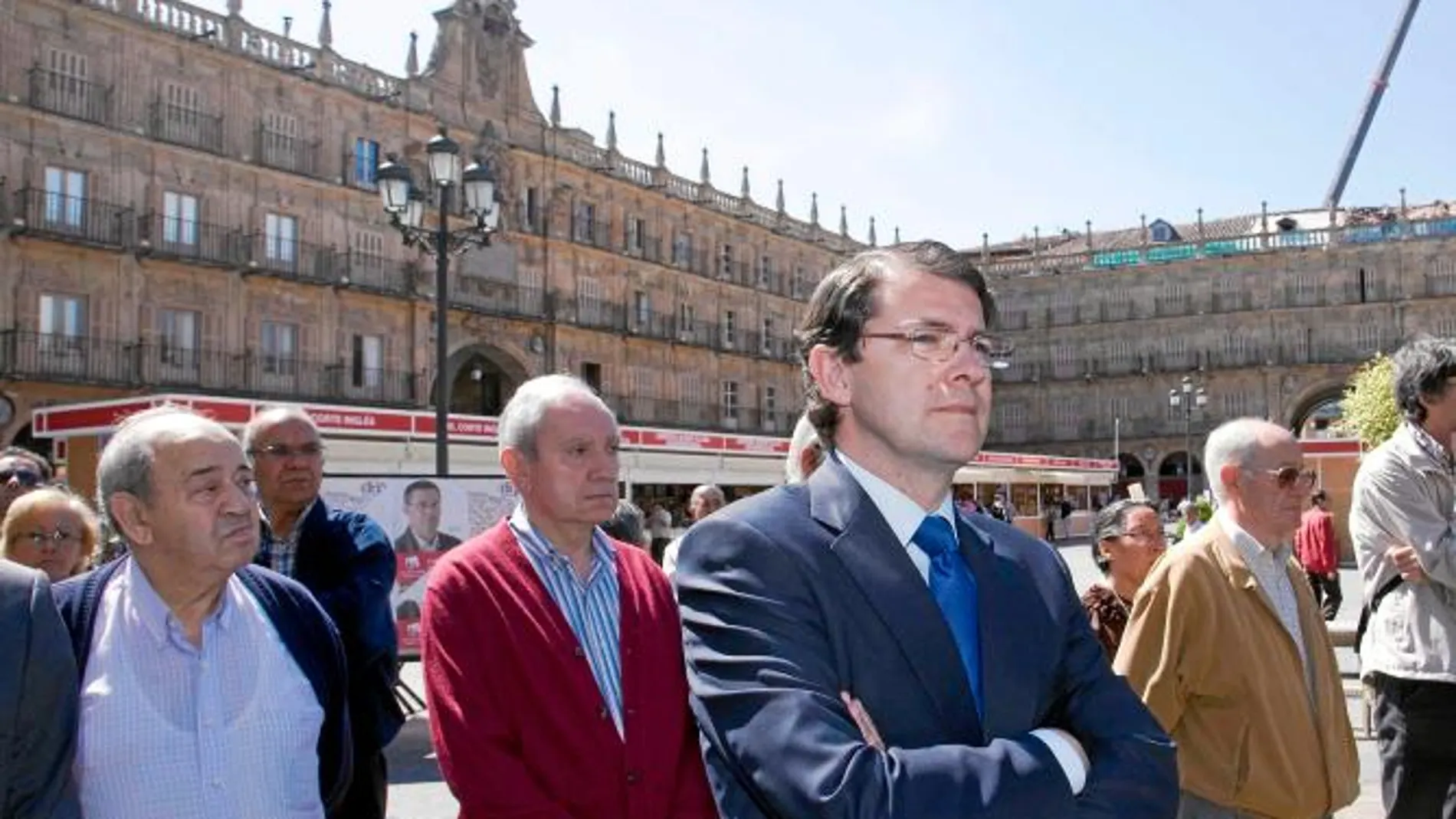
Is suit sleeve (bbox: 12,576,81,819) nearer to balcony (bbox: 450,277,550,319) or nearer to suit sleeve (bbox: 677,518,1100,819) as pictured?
suit sleeve (bbox: 677,518,1100,819)

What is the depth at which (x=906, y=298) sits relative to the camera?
2.01 m

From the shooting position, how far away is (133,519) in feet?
8.72

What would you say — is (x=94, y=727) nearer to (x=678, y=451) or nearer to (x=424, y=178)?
(x=678, y=451)

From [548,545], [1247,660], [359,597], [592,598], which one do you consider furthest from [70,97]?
[1247,660]

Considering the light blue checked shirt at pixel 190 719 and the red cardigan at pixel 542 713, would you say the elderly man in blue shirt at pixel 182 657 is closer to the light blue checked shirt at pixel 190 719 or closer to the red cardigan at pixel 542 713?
the light blue checked shirt at pixel 190 719

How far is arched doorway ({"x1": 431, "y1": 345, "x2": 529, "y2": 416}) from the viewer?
34062 mm

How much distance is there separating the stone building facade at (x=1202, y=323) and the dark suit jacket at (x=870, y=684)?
4882cm

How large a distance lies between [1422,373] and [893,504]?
298 cm

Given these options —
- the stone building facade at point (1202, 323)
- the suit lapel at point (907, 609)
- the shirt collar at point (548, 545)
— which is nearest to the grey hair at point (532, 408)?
the shirt collar at point (548, 545)

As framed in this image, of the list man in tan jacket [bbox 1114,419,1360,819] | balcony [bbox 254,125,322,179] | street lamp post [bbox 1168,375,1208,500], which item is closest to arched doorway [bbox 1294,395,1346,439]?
street lamp post [bbox 1168,375,1208,500]

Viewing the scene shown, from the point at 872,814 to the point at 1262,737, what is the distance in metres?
2.05

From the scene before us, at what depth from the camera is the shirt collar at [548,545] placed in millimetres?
2893

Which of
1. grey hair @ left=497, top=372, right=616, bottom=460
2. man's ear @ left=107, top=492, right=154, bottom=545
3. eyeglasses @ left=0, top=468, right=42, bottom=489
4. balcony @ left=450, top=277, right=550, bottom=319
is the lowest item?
man's ear @ left=107, top=492, right=154, bottom=545

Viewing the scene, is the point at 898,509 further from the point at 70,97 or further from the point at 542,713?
the point at 70,97
